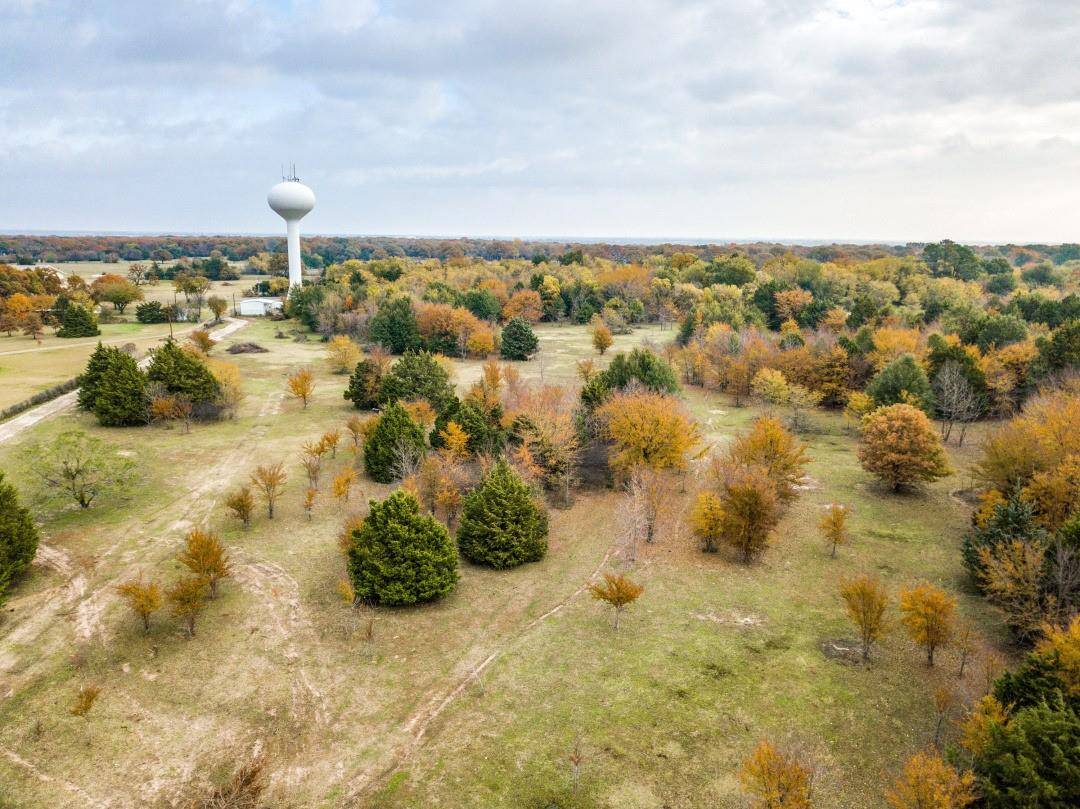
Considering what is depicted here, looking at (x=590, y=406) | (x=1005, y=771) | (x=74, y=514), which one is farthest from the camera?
(x=590, y=406)

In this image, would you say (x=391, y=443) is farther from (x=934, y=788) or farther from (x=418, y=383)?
(x=934, y=788)

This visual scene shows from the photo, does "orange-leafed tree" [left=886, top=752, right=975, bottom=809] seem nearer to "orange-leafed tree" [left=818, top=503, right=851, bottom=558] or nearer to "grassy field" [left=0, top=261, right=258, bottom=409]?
"orange-leafed tree" [left=818, top=503, right=851, bottom=558]

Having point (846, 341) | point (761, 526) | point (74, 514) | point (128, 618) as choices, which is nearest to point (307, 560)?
point (128, 618)

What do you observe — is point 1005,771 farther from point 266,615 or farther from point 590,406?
point 590,406

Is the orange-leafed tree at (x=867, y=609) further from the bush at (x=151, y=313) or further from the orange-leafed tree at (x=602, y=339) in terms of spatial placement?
the bush at (x=151, y=313)

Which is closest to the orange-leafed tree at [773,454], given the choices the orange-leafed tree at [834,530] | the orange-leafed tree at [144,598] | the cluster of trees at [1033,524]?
the orange-leafed tree at [834,530]

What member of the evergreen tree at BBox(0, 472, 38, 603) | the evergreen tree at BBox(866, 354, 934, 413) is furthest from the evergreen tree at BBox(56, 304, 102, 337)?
the evergreen tree at BBox(866, 354, 934, 413)

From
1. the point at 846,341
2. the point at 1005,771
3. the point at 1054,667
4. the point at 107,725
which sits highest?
the point at 846,341
